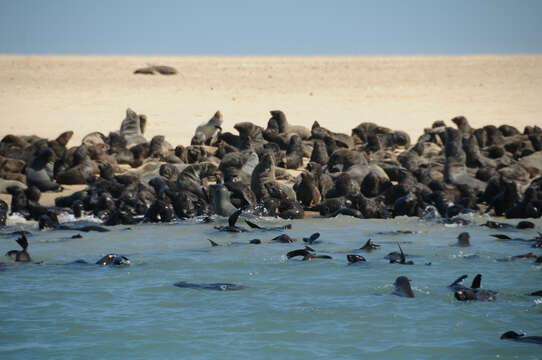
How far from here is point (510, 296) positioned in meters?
8.27

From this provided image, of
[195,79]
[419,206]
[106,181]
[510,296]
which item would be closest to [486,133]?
[419,206]

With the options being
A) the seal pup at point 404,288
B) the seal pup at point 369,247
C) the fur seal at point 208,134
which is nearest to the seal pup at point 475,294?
the seal pup at point 404,288

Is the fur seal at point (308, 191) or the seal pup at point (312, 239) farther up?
the fur seal at point (308, 191)

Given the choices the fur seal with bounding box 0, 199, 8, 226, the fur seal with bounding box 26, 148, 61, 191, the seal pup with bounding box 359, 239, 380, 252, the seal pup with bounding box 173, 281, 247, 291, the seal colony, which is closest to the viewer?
the seal pup with bounding box 173, 281, 247, 291

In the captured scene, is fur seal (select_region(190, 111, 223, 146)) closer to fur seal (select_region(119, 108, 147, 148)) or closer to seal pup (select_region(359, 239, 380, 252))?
fur seal (select_region(119, 108, 147, 148))

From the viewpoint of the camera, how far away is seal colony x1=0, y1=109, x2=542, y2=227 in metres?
12.9

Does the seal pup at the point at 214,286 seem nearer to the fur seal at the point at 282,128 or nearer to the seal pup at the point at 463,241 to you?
the seal pup at the point at 463,241

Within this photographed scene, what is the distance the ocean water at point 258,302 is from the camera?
6852 mm

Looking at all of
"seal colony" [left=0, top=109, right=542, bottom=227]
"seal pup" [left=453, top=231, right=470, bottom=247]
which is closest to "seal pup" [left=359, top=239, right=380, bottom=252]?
"seal pup" [left=453, top=231, right=470, bottom=247]

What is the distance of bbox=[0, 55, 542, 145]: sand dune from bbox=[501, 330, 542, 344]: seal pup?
46.3 ft

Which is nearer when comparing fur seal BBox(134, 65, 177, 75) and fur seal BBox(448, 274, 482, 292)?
fur seal BBox(448, 274, 482, 292)

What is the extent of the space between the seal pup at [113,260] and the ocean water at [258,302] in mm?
149

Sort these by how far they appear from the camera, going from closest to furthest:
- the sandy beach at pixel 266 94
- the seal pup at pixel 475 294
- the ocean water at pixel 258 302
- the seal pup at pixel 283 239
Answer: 1. the ocean water at pixel 258 302
2. the seal pup at pixel 475 294
3. the seal pup at pixel 283 239
4. the sandy beach at pixel 266 94

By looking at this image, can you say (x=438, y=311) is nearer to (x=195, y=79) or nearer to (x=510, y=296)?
(x=510, y=296)
